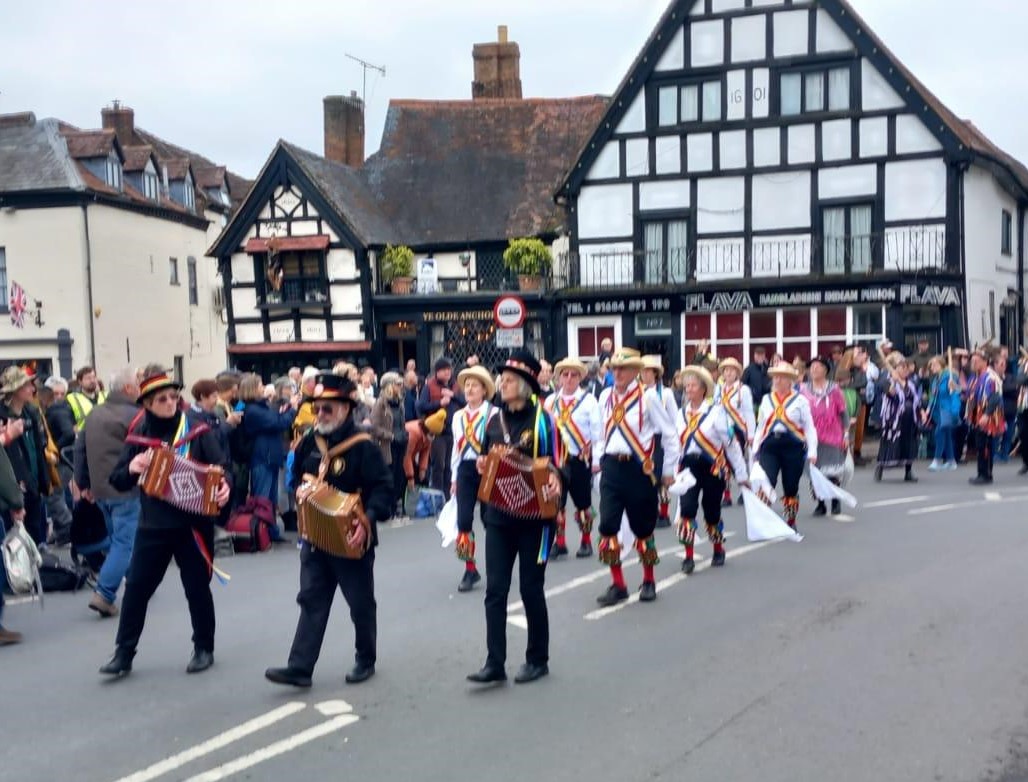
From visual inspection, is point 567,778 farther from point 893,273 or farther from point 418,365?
point 418,365

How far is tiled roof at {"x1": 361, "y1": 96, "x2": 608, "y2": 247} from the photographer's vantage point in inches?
1254

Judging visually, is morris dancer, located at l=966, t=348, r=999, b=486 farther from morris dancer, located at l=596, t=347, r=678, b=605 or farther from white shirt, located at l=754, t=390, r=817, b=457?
morris dancer, located at l=596, t=347, r=678, b=605

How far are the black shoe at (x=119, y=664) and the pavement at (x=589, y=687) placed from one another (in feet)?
0.25

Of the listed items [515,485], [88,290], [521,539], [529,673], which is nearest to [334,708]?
[529,673]

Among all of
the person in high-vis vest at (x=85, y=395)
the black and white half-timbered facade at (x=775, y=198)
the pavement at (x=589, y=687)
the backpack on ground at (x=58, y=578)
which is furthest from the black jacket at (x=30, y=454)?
the black and white half-timbered facade at (x=775, y=198)

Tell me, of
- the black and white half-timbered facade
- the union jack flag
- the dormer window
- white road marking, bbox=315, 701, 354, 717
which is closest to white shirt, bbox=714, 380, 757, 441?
white road marking, bbox=315, 701, 354, 717

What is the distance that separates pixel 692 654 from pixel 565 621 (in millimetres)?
1270

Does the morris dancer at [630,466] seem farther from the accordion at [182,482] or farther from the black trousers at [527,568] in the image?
the accordion at [182,482]

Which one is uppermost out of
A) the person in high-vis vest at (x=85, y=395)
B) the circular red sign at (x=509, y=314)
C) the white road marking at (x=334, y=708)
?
the circular red sign at (x=509, y=314)

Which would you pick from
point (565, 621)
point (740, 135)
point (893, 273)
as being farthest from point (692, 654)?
point (740, 135)

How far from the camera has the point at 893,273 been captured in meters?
26.7

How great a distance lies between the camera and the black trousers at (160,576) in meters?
7.65

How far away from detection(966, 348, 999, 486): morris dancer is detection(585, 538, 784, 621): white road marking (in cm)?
595

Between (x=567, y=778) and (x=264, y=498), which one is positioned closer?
(x=567, y=778)
